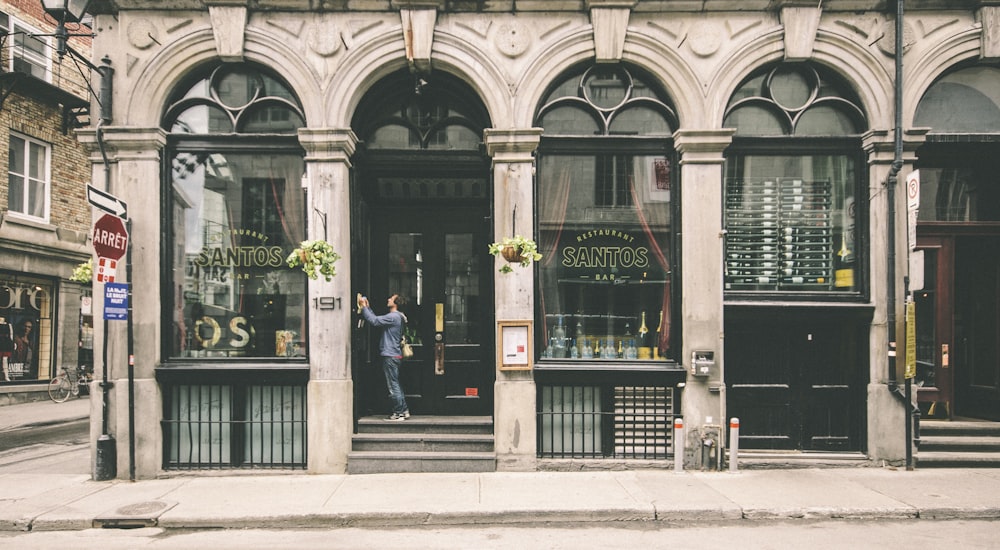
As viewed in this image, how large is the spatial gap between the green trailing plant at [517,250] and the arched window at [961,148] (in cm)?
612

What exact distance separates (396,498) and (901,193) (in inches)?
318

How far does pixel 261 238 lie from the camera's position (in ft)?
30.7

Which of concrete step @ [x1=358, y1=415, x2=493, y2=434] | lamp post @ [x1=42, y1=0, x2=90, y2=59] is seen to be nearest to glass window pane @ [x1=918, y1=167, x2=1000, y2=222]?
concrete step @ [x1=358, y1=415, x2=493, y2=434]

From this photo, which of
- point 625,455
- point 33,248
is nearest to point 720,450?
point 625,455

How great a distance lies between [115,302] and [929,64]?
1177cm

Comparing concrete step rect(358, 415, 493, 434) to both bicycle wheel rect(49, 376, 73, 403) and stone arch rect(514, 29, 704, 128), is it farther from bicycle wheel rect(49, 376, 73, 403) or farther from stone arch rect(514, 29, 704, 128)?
bicycle wheel rect(49, 376, 73, 403)

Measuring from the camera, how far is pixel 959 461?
8953 mm

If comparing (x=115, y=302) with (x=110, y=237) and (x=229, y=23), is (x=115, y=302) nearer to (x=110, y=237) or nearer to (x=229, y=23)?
(x=110, y=237)

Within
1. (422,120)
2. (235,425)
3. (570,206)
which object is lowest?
(235,425)

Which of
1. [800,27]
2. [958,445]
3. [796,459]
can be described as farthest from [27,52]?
[958,445]

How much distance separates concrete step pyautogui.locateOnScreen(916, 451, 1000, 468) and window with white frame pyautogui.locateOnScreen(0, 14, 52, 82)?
21.6m

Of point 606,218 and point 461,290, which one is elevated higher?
point 606,218

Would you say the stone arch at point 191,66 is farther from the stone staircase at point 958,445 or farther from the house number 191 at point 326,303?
the stone staircase at point 958,445

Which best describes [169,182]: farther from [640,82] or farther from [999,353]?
[999,353]
